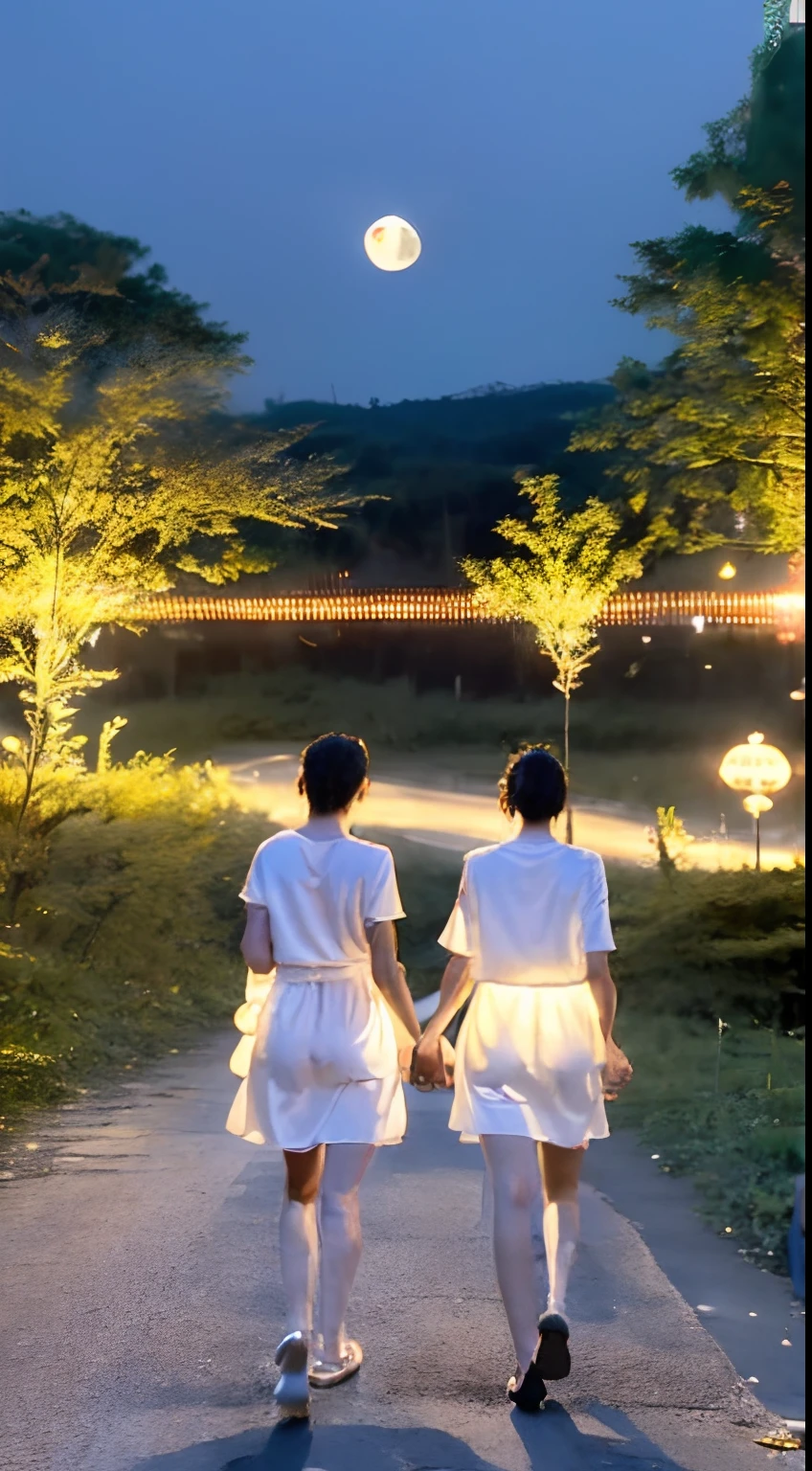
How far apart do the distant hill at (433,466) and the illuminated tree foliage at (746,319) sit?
3977 millimetres

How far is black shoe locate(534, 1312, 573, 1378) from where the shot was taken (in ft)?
11.8

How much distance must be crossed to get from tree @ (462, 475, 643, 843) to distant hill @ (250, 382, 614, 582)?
0.48 meters

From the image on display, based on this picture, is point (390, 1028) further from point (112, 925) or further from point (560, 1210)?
point (112, 925)

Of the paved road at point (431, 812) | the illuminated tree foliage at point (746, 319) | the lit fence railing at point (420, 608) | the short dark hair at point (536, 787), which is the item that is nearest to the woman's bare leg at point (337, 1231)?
the short dark hair at point (536, 787)

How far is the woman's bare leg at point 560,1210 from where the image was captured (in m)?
3.87

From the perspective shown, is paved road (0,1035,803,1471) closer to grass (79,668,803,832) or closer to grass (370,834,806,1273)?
grass (370,834,806,1273)

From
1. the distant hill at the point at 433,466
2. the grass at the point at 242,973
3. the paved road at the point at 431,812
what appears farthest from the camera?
the distant hill at the point at 433,466

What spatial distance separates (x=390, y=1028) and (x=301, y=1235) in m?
0.58

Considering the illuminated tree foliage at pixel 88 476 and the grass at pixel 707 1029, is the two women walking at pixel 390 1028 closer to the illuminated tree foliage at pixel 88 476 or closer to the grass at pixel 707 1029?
the grass at pixel 707 1029

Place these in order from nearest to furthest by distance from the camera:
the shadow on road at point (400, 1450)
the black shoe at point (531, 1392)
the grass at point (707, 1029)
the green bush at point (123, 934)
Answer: the shadow on road at point (400, 1450)
the black shoe at point (531, 1392)
the grass at point (707, 1029)
the green bush at point (123, 934)

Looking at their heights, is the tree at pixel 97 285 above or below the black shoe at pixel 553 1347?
above

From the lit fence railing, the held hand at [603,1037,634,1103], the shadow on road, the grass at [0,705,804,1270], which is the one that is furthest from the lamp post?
the shadow on road

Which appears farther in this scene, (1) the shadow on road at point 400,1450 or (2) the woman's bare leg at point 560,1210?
(2) the woman's bare leg at point 560,1210

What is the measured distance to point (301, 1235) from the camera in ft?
12.0
